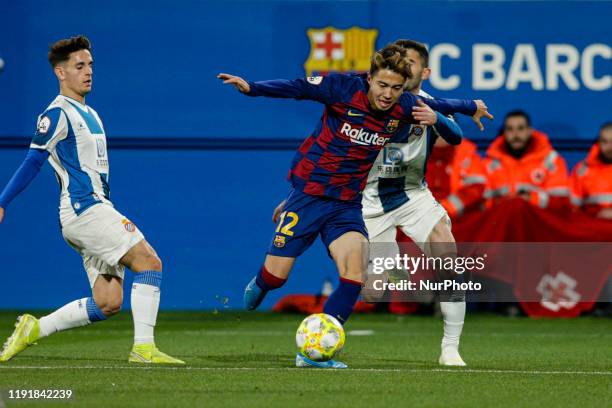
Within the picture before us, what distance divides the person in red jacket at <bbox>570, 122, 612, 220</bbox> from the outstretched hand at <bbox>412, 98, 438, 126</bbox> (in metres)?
5.77

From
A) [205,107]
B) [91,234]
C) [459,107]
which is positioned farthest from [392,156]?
[205,107]

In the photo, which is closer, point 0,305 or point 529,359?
point 529,359

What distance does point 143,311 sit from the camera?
8102mm

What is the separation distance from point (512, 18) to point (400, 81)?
7137mm

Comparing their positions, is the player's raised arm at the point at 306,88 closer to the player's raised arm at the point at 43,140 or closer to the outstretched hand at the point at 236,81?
the outstretched hand at the point at 236,81

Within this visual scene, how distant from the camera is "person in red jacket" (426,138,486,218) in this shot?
1328 cm

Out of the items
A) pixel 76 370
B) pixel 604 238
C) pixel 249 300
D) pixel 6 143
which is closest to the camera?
pixel 76 370

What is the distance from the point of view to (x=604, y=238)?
12.8 m

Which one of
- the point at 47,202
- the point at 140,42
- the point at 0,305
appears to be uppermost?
the point at 140,42

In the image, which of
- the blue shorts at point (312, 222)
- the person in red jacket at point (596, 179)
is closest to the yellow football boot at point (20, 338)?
the blue shorts at point (312, 222)

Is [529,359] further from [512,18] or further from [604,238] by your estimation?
Result: [512,18]

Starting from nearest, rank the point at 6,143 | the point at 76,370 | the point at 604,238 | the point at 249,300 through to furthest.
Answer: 1. the point at 76,370
2. the point at 249,300
3. the point at 604,238
4. the point at 6,143

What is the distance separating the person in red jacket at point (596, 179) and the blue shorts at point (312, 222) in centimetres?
582

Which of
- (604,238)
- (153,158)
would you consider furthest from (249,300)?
(153,158)
